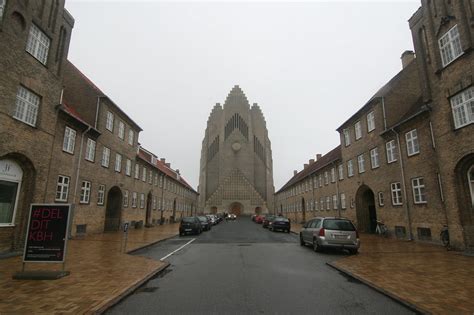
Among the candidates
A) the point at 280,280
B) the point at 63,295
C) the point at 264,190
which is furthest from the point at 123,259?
the point at 264,190

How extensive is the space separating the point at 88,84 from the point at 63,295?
66.2ft

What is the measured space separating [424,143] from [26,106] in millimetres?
20972

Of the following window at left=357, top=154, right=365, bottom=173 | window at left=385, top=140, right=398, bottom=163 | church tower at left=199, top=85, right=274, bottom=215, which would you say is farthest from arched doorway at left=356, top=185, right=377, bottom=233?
church tower at left=199, top=85, right=274, bottom=215

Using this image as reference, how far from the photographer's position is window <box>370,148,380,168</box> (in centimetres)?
2260

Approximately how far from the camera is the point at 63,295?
6.20m

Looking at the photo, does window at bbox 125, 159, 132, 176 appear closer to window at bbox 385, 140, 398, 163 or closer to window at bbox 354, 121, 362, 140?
window at bbox 354, 121, 362, 140

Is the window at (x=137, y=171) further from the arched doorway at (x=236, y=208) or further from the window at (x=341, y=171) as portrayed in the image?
the arched doorway at (x=236, y=208)

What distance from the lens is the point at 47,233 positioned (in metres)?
8.41

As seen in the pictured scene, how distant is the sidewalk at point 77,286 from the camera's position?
17.9ft

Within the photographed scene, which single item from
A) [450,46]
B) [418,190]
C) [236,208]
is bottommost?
[418,190]

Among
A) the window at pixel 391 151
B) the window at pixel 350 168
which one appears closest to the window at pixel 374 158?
the window at pixel 391 151

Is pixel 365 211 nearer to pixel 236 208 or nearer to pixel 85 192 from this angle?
pixel 85 192

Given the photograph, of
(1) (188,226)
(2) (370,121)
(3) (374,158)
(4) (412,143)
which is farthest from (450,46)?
(1) (188,226)

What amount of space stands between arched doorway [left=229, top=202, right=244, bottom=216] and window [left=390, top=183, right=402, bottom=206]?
2366 inches
